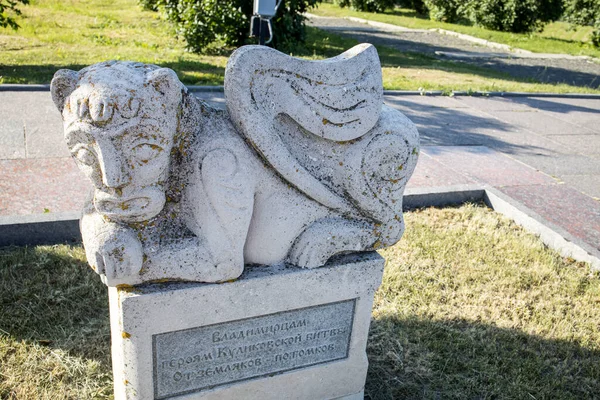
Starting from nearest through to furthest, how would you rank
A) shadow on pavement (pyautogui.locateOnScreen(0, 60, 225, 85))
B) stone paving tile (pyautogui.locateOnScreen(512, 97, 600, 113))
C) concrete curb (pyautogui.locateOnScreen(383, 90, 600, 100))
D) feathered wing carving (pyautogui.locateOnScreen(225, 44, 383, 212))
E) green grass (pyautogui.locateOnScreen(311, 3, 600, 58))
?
feathered wing carving (pyautogui.locateOnScreen(225, 44, 383, 212))
shadow on pavement (pyautogui.locateOnScreen(0, 60, 225, 85))
concrete curb (pyautogui.locateOnScreen(383, 90, 600, 100))
stone paving tile (pyautogui.locateOnScreen(512, 97, 600, 113))
green grass (pyautogui.locateOnScreen(311, 3, 600, 58))

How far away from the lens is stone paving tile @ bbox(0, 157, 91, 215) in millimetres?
4203

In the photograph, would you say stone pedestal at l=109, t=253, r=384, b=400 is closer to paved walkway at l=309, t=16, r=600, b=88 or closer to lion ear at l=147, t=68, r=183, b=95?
lion ear at l=147, t=68, r=183, b=95

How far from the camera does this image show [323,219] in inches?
91.6

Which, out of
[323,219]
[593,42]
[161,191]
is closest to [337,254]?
[323,219]

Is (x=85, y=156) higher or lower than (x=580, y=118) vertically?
higher

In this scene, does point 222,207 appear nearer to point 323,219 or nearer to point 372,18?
point 323,219

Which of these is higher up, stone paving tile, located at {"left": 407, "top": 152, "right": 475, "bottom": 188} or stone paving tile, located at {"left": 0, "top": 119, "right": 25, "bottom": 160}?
stone paving tile, located at {"left": 0, "top": 119, "right": 25, "bottom": 160}

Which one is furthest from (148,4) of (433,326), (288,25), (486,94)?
(433,326)

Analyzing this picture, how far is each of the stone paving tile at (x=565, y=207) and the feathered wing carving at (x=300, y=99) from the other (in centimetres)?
326

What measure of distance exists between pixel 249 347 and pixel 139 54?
8245mm

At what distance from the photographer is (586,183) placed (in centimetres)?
593

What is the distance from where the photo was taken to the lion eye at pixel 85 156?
5.99ft

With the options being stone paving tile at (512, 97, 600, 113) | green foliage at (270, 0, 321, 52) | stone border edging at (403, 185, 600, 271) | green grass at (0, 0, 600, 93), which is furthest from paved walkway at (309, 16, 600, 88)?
stone border edging at (403, 185, 600, 271)

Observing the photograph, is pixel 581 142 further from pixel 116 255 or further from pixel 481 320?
pixel 116 255
